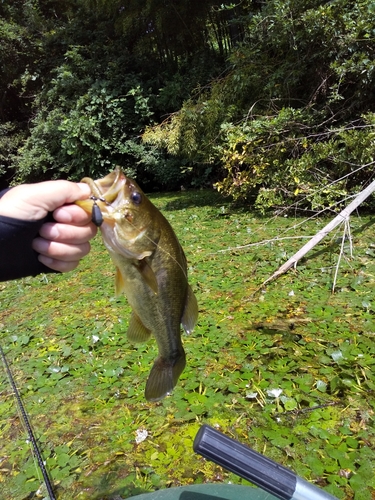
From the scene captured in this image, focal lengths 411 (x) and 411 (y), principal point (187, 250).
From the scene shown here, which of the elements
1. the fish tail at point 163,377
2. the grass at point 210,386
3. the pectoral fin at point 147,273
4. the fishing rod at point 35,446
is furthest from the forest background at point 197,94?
the pectoral fin at point 147,273

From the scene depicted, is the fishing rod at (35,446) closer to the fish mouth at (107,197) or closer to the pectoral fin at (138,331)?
the pectoral fin at (138,331)

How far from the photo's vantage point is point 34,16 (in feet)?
50.2

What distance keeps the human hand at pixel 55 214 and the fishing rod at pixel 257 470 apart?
0.82 meters

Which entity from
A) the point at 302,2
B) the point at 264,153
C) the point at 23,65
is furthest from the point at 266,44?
the point at 23,65

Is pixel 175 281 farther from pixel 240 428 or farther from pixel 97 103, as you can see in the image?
pixel 97 103

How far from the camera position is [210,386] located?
337cm

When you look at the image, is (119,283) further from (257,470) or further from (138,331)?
(257,470)

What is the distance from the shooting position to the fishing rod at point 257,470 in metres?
1.28

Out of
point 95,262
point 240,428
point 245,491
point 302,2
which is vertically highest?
point 302,2

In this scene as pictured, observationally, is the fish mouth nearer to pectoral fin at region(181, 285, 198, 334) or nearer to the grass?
pectoral fin at region(181, 285, 198, 334)

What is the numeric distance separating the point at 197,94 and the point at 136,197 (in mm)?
9909

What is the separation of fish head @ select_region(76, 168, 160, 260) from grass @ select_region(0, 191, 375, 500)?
1.78 metres

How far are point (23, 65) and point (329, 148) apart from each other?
14.4m

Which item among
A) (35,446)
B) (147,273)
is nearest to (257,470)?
(147,273)
